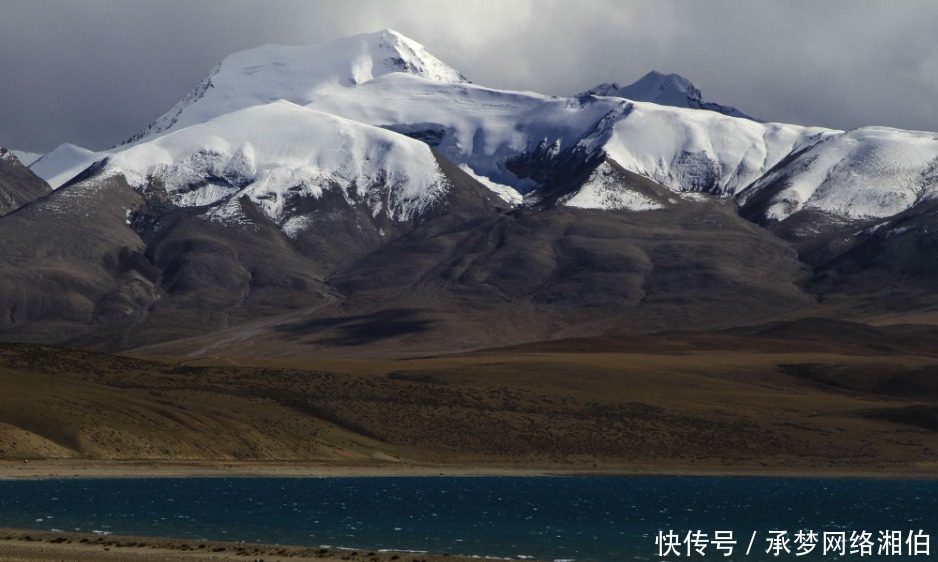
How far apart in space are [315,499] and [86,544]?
87.8 ft

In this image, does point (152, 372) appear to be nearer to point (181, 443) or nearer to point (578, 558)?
point (181, 443)

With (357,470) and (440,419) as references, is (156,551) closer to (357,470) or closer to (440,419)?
(357,470)

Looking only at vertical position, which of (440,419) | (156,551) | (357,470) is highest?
(440,419)

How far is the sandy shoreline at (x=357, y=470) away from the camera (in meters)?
82.8

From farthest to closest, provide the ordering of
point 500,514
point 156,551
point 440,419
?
point 440,419, point 500,514, point 156,551

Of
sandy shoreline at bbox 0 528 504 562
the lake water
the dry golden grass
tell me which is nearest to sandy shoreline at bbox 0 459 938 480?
the lake water

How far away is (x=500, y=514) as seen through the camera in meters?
65.9

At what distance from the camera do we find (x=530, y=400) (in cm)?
12762

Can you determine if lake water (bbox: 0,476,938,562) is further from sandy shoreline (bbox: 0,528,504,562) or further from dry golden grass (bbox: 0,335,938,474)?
dry golden grass (bbox: 0,335,938,474)

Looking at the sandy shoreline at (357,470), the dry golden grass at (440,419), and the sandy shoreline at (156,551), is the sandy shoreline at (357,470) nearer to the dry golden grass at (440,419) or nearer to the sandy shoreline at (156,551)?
the dry golden grass at (440,419)

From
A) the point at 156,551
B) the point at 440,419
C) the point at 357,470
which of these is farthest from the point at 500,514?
the point at 440,419

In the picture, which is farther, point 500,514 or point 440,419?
point 440,419

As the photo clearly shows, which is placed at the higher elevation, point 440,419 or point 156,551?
point 440,419

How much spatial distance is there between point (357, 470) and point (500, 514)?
1276 inches
